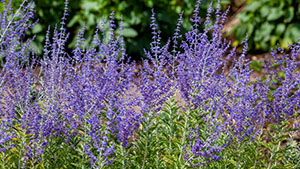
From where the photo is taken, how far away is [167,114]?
→ 3.71m

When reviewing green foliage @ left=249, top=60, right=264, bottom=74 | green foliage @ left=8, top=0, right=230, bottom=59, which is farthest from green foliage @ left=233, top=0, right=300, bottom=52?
green foliage @ left=8, top=0, right=230, bottom=59

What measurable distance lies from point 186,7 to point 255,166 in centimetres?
480

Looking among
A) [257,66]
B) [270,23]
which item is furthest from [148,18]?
[270,23]

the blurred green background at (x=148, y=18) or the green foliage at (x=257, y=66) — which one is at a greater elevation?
the blurred green background at (x=148, y=18)

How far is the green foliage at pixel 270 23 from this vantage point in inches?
310

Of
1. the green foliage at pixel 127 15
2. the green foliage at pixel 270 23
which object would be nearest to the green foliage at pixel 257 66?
the green foliage at pixel 270 23

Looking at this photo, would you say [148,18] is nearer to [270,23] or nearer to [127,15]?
[127,15]

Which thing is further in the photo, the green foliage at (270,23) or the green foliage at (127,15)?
the green foliage at (270,23)

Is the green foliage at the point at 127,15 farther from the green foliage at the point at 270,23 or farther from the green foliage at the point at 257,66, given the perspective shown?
the green foliage at the point at 257,66

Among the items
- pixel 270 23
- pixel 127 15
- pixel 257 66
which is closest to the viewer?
pixel 127 15

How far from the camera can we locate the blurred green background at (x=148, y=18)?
25.2 feet

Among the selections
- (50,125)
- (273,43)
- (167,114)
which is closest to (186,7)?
(273,43)

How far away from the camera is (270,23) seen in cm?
805

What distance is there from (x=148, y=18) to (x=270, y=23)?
7.64 ft
